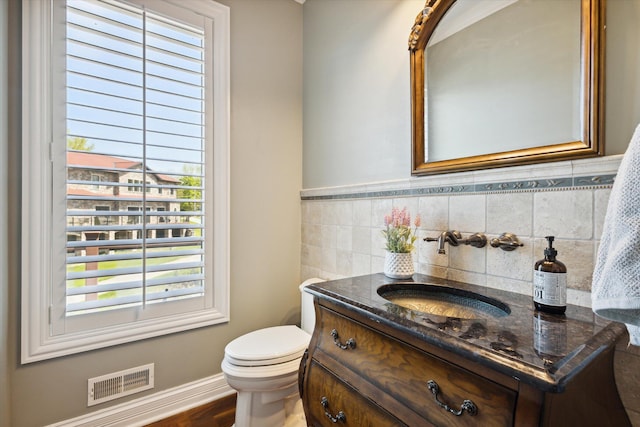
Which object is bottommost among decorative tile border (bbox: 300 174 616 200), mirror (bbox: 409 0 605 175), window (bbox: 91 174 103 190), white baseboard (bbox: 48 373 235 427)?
white baseboard (bbox: 48 373 235 427)

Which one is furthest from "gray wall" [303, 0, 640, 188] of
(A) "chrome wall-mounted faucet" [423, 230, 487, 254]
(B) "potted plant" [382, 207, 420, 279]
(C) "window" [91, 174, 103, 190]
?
(C) "window" [91, 174, 103, 190]

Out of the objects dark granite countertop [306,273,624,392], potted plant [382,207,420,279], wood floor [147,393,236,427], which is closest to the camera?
dark granite countertop [306,273,624,392]

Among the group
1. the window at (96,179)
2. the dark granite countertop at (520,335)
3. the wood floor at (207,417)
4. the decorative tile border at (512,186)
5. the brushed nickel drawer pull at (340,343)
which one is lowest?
the wood floor at (207,417)

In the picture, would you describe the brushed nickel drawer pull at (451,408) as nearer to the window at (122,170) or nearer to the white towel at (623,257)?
the white towel at (623,257)

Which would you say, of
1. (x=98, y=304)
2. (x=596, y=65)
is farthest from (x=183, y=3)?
(x=596, y=65)

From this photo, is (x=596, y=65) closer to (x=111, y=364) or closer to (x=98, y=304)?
(x=98, y=304)

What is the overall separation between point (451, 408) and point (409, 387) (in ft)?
0.37

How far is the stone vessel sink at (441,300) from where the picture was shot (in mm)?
1003

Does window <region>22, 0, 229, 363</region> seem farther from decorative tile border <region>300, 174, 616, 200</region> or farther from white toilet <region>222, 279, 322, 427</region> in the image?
decorative tile border <region>300, 174, 616, 200</region>

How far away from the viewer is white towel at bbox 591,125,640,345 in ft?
1.78

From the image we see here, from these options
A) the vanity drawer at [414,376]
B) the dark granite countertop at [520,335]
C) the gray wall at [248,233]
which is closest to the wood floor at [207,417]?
the gray wall at [248,233]

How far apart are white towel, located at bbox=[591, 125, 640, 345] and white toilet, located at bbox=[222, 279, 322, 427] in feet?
3.98

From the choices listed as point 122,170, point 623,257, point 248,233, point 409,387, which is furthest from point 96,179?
point 623,257

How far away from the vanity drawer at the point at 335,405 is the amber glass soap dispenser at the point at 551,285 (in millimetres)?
510
